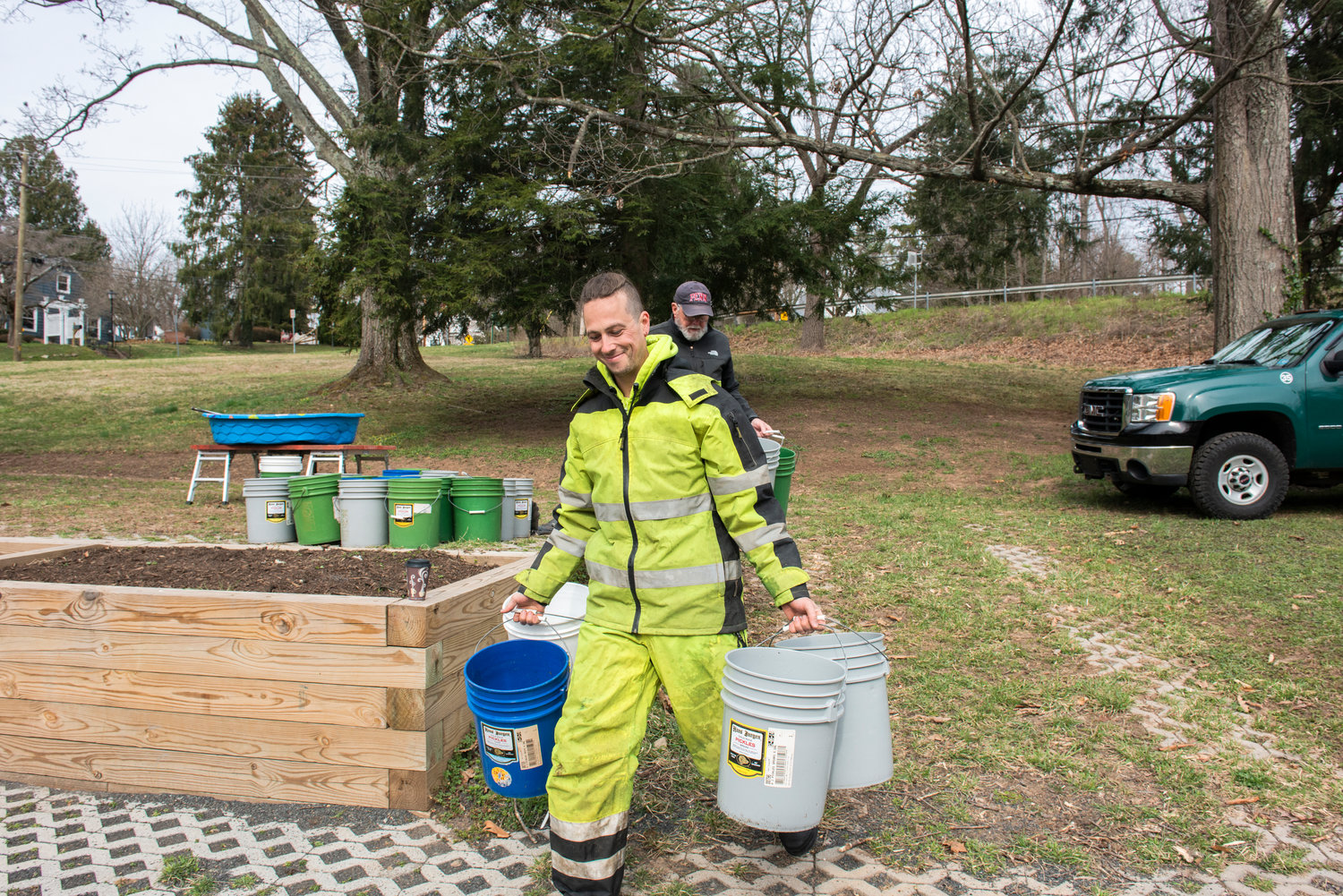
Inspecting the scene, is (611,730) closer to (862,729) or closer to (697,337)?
(862,729)

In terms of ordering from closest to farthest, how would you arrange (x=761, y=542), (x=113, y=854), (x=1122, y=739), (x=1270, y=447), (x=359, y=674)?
1. (x=761, y=542)
2. (x=113, y=854)
3. (x=359, y=674)
4. (x=1122, y=739)
5. (x=1270, y=447)

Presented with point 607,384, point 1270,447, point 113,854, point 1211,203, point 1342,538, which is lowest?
point 113,854

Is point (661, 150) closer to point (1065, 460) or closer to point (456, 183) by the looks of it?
point (456, 183)

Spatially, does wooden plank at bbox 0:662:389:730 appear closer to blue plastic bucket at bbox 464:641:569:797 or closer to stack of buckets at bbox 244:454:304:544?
blue plastic bucket at bbox 464:641:569:797

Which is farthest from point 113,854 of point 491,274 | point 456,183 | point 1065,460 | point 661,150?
point 661,150

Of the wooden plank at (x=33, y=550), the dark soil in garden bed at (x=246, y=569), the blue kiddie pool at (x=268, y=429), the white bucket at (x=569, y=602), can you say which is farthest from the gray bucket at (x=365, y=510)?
the blue kiddie pool at (x=268, y=429)

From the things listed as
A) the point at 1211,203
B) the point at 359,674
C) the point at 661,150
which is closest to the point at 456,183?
the point at 661,150

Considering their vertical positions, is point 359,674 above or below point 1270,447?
below

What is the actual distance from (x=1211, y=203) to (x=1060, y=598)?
8430 mm

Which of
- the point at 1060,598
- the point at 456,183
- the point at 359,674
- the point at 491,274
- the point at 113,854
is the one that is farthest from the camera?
the point at 456,183

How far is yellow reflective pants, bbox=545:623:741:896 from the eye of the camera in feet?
8.48

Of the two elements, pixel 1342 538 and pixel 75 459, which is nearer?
pixel 1342 538

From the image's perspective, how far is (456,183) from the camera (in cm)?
1381

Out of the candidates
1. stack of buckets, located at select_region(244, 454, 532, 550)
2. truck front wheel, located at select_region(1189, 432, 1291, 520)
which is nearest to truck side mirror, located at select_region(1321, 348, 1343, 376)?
truck front wheel, located at select_region(1189, 432, 1291, 520)
